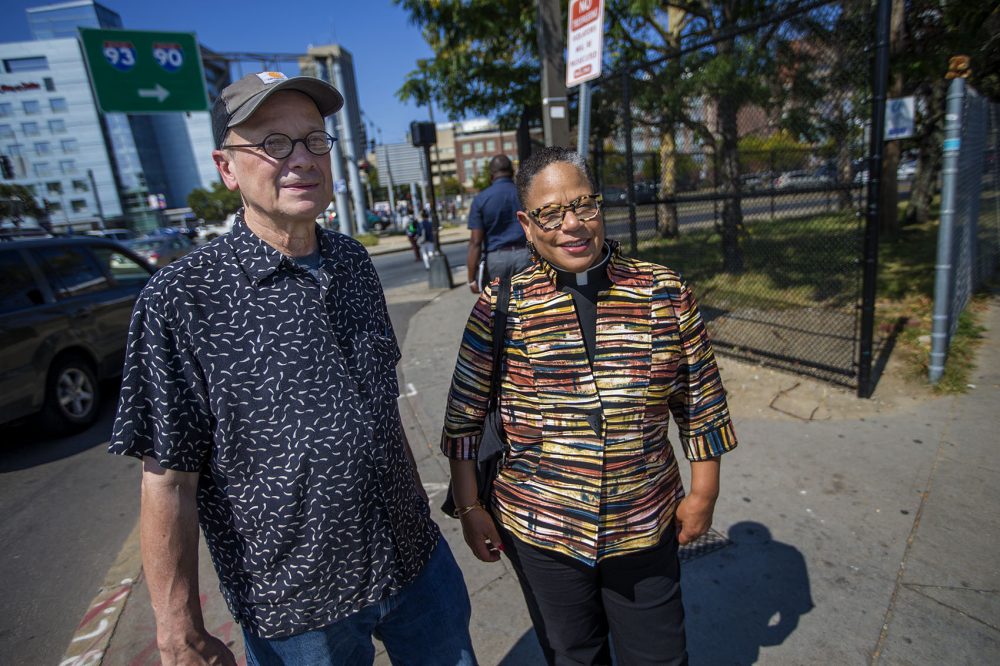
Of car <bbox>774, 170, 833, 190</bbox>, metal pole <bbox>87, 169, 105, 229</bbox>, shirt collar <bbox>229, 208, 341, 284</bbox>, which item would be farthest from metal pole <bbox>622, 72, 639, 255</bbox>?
metal pole <bbox>87, 169, 105, 229</bbox>

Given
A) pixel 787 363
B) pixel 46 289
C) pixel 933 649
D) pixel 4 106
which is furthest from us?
pixel 4 106

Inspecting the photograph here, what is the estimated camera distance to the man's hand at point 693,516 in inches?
67.2

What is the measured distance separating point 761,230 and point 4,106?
3617 inches

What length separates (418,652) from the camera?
1.63m

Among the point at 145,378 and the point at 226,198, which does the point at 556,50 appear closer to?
the point at 145,378

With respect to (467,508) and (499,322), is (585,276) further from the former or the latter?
(467,508)

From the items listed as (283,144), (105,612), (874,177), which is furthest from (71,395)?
(874,177)

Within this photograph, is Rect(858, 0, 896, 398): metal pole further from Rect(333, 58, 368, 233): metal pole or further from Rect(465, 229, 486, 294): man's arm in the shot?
A: Rect(333, 58, 368, 233): metal pole

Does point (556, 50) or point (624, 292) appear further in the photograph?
point (556, 50)

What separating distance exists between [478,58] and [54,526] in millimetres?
9203

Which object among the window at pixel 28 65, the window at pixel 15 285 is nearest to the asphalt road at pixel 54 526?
the window at pixel 15 285

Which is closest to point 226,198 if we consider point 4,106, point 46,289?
point 4,106

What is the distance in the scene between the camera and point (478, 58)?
1004 centimetres

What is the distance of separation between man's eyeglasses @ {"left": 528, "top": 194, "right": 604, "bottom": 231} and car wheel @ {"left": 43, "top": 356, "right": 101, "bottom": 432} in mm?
5524
